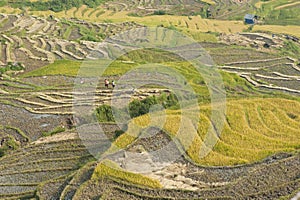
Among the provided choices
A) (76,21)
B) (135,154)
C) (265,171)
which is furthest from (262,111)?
(76,21)

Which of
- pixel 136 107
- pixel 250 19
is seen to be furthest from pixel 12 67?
pixel 250 19

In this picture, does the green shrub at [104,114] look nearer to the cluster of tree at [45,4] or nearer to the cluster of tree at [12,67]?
the cluster of tree at [12,67]

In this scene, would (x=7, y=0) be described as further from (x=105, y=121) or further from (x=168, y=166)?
(x=168, y=166)

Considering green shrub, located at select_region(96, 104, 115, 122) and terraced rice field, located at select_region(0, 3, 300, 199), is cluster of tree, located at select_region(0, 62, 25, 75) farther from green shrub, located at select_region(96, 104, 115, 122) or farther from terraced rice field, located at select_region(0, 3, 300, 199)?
green shrub, located at select_region(96, 104, 115, 122)

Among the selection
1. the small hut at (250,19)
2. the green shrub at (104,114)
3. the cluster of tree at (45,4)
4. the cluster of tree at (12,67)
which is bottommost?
the green shrub at (104,114)

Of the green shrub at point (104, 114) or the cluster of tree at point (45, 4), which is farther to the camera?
the cluster of tree at point (45, 4)

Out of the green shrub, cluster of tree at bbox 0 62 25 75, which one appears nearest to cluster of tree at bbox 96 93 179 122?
the green shrub

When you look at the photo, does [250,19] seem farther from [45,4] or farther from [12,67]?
[12,67]

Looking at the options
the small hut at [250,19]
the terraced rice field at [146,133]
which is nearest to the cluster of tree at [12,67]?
the terraced rice field at [146,133]
